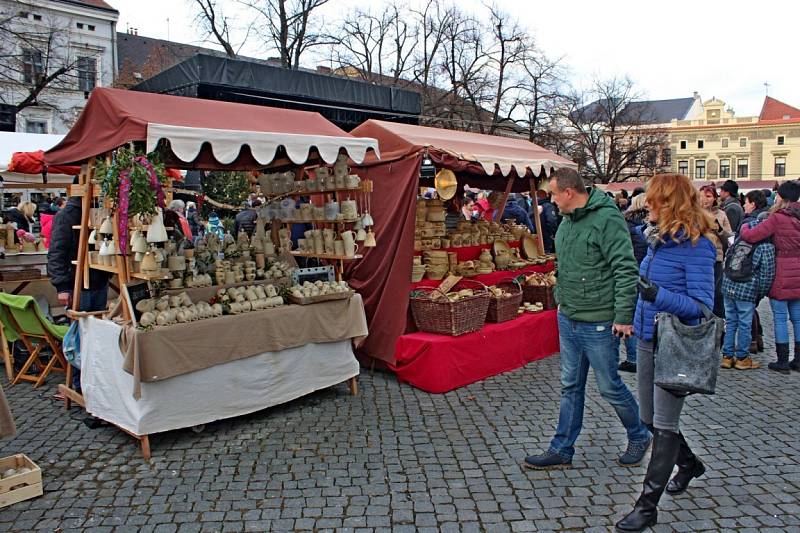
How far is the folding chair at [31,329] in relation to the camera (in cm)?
518

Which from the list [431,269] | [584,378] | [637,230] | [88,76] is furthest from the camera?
[88,76]

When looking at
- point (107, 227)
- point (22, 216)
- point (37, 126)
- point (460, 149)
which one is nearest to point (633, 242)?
point (460, 149)

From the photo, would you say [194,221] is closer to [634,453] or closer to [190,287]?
[190,287]

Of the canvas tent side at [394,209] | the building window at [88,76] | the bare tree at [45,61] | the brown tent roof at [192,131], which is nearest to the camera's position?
the brown tent roof at [192,131]

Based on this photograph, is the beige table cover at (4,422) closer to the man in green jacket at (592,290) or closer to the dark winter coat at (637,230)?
the man in green jacket at (592,290)

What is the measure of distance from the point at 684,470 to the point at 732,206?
14.8ft

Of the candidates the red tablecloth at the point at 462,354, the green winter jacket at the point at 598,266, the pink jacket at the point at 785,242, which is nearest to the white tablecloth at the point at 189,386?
the red tablecloth at the point at 462,354

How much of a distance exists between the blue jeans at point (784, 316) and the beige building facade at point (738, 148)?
67306mm

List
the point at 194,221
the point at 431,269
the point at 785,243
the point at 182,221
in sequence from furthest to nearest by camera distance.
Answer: the point at 194,221
the point at 182,221
the point at 431,269
the point at 785,243

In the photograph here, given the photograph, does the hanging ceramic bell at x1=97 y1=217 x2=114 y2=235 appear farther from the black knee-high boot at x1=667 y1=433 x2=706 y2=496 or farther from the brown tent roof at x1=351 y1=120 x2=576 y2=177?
the black knee-high boot at x1=667 y1=433 x2=706 y2=496

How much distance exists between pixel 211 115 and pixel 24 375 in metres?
3.19

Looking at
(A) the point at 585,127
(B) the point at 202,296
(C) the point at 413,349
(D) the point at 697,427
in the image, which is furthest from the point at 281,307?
(A) the point at 585,127

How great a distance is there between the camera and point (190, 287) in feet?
15.1

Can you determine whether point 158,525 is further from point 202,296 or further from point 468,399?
point 468,399
